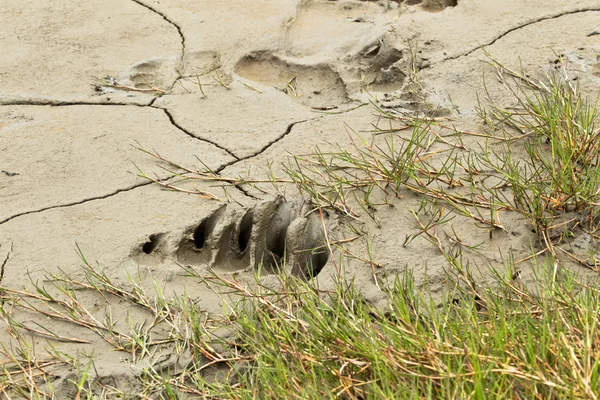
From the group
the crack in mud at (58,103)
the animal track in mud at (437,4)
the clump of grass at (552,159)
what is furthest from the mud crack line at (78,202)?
the animal track in mud at (437,4)

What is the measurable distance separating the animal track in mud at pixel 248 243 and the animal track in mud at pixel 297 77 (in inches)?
32.1

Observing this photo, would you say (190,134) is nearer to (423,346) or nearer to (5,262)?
(5,262)

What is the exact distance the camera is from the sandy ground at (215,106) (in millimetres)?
2434

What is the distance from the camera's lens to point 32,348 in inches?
84.2

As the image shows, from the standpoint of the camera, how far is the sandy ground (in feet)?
7.98

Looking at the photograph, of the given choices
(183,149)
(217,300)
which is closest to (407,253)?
(217,300)

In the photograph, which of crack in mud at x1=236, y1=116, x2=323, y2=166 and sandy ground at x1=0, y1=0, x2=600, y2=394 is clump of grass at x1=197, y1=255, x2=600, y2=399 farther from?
crack in mud at x1=236, y1=116, x2=323, y2=166

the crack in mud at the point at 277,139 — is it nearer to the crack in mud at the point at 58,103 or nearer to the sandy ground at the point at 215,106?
the sandy ground at the point at 215,106

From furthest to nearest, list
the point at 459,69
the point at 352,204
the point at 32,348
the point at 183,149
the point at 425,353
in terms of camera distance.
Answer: the point at 459,69 → the point at 183,149 → the point at 352,204 → the point at 32,348 → the point at 425,353

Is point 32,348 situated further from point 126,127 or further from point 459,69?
point 459,69

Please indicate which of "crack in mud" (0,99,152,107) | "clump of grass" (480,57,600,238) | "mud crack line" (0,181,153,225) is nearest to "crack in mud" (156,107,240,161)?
"crack in mud" (0,99,152,107)

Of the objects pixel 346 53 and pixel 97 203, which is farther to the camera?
pixel 346 53

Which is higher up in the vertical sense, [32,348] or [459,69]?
[459,69]

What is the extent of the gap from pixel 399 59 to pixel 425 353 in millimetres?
1755
